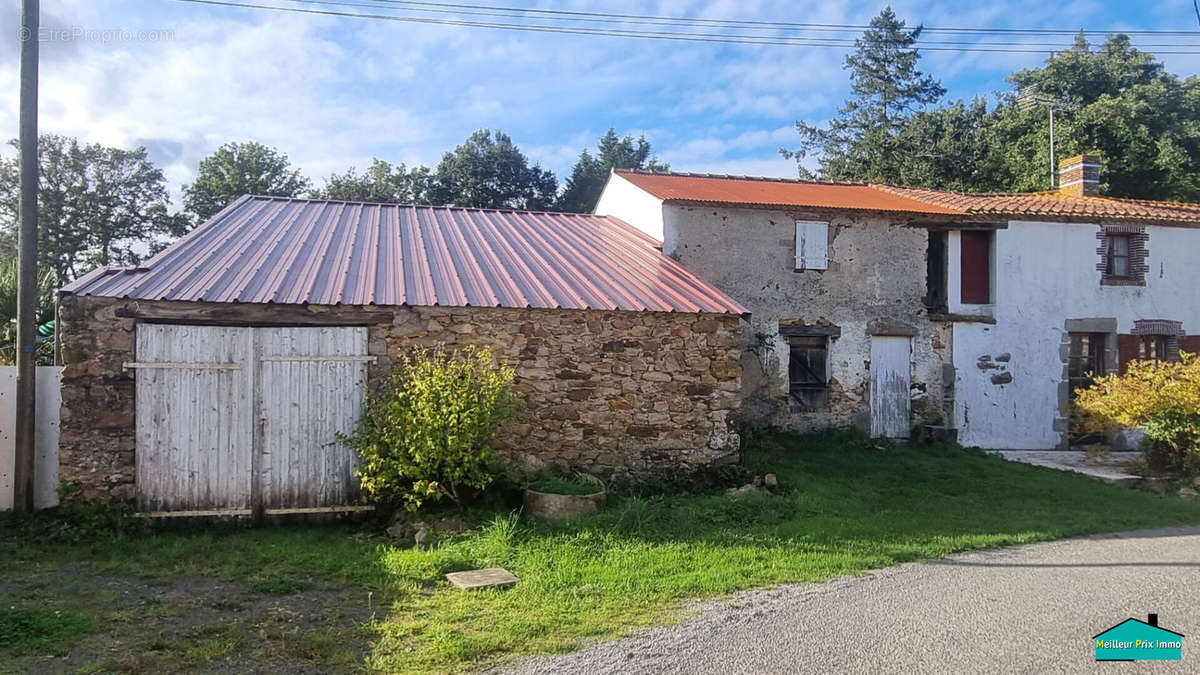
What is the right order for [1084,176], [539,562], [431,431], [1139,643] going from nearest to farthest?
[1139,643] → [539,562] → [431,431] → [1084,176]

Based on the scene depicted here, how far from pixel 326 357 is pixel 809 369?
8.61 meters

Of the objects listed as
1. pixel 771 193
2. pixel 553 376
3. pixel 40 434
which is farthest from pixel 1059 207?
pixel 40 434

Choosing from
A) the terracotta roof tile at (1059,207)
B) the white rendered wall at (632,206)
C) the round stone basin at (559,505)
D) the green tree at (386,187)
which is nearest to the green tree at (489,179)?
the green tree at (386,187)

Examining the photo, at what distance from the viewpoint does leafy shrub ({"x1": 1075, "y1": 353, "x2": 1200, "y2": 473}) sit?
36.8 ft

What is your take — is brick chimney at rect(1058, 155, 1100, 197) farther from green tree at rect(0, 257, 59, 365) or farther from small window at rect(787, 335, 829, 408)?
green tree at rect(0, 257, 59, 365)

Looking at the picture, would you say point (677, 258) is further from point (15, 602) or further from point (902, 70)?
point (902, 70)

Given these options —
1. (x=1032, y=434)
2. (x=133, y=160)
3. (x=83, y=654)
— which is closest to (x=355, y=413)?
(x=83, y=654)

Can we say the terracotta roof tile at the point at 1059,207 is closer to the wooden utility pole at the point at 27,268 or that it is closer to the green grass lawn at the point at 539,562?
→ the green grass lawn at the point at 539,562

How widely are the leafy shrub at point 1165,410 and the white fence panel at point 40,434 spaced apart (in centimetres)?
1420

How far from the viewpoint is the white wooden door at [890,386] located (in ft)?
46.1

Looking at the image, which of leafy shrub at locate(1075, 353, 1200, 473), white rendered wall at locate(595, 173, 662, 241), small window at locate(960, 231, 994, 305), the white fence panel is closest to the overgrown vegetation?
the white fence panel

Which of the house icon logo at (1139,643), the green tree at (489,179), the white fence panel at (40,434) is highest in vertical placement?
the green tree at (489,179)

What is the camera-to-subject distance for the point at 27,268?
311 inches

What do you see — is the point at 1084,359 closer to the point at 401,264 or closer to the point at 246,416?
the point at 401,264
